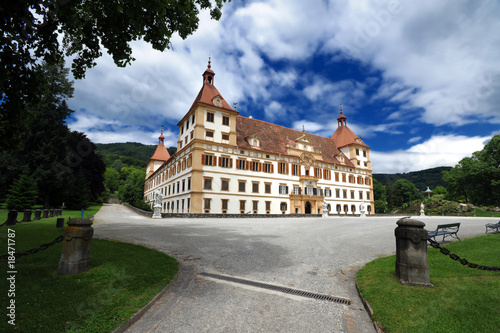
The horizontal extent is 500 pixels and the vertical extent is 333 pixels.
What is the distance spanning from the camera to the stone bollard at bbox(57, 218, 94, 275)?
555 centimetres

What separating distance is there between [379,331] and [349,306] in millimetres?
944

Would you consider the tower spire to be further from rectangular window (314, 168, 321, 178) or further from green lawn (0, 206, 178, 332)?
green lawn (0, 206, 178, 332)

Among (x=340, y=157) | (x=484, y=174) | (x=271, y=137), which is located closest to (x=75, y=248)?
(x=271, y=137)

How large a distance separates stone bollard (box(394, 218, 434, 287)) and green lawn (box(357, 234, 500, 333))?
7.8 inches

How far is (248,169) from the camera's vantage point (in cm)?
3728

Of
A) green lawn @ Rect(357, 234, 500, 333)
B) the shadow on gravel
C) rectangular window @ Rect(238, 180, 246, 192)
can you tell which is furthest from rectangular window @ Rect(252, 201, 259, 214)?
green lawn @ Rect(357, 234, 500, 333)

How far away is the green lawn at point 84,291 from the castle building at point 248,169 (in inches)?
874

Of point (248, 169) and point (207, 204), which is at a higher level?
point (248, 169)

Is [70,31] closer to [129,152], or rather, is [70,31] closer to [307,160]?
[307,160]

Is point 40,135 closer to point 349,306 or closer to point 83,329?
point 83,329

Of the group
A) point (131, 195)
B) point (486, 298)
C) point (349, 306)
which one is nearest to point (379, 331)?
point (349, 306)

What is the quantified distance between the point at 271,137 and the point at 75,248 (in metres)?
39.1

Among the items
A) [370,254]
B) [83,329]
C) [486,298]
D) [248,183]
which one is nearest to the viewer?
[83,329]

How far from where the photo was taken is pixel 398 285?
16.5 ft
